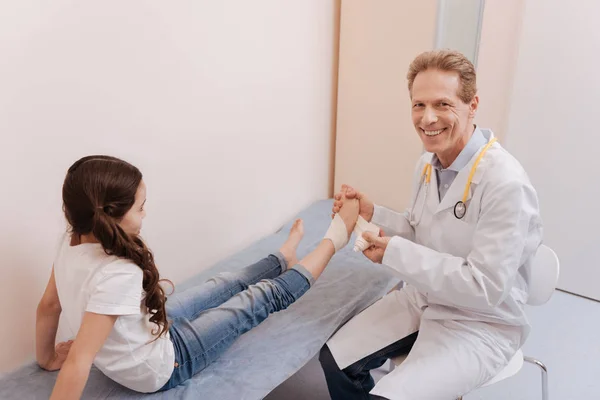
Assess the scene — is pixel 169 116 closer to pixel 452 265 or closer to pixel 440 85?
pixel 440 85

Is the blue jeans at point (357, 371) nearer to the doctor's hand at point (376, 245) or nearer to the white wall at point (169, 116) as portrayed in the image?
the doctor's hand at point (376, 245)

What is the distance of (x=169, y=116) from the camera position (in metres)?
1.82

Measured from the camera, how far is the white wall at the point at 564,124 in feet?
7.28

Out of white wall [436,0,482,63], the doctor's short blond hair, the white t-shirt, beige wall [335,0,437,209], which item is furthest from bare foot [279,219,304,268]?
white wall [436,0,482,63]

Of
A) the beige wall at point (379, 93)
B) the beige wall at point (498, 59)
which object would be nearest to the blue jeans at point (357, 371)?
the beige wall at point (379, 93)

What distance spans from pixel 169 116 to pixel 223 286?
0.64m

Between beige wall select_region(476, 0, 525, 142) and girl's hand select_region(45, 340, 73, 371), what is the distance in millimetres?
2119

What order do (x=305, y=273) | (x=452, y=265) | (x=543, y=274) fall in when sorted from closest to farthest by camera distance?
1. (x=452, y=265)
2. (x=543, y=274)
3. (x=305, y=273)

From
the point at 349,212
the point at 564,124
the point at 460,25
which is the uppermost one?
the point at 460,25

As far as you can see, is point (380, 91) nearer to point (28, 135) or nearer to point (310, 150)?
point (310, 150)

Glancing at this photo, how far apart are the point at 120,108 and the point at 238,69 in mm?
581

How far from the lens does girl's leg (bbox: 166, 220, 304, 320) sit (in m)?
1.63

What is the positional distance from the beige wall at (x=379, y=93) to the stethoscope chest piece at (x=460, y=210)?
1.02m

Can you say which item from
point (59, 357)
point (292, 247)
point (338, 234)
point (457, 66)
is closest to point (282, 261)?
point (292, 247)
